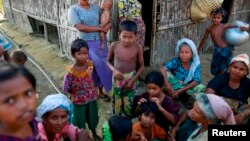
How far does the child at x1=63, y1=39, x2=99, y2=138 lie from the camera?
10.4ft

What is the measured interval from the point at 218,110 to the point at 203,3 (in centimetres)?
387

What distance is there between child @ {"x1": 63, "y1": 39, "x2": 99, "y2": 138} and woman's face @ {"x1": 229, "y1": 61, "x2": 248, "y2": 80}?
5.66 ft

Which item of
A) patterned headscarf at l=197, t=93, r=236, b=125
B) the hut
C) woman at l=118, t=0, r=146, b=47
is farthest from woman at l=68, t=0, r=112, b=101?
patterned headscarf at l=197, t=93, r=236, b=125

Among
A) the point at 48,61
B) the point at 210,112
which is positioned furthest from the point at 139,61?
the point at 48,61

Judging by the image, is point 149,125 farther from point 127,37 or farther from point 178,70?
point 178,70

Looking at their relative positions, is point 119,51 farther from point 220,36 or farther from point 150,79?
point 220,36

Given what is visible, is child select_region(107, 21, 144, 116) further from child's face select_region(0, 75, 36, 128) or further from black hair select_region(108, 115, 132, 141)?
child's face select_region(0, 75, 36, 128)

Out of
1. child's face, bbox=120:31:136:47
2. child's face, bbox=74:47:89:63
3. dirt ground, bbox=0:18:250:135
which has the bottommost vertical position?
dirt ground, bbox=0:18:250:135

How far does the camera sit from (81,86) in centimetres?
326

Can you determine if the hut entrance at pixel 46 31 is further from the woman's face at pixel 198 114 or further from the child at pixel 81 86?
the woman's face at pixel 198 114

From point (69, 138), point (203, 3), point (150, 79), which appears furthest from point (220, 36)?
point (69, 138)

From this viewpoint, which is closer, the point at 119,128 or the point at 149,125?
the point at 119,128

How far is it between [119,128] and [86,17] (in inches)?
99.3

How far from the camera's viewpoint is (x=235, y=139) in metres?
2.40
